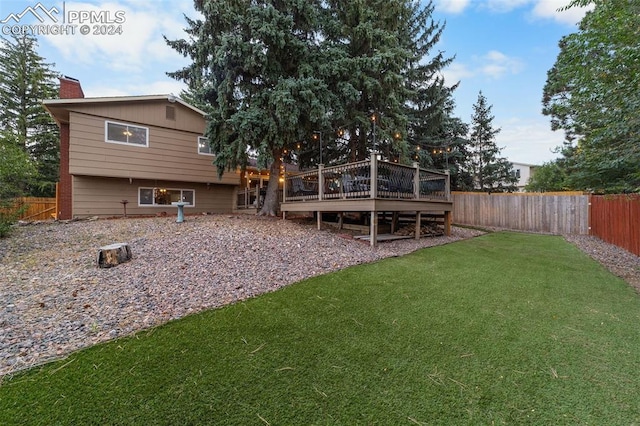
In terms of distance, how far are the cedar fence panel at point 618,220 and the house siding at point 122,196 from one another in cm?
1515

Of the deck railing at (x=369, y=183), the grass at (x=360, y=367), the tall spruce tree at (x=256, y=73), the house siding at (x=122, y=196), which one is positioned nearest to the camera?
the grass at (x=360, y=367)

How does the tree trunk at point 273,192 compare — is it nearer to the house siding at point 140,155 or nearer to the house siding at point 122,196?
the house siding at point 140,155

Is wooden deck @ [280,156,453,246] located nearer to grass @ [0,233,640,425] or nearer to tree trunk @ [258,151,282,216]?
tree trunk @ [258,151,282,216]

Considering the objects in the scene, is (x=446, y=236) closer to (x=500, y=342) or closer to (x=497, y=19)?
(x=500, y=342)

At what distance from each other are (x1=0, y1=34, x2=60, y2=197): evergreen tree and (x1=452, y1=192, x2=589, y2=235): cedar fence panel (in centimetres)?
2641

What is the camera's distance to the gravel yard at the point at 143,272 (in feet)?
9.46

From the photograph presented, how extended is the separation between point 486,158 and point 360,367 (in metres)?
22.3

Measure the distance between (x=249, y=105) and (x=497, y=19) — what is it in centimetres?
1145

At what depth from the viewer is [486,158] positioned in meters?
20.5

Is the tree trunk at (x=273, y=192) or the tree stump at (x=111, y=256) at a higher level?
the tree trunk at (x=273, y=192)

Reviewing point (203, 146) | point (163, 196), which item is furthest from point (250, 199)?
point (163, 196)

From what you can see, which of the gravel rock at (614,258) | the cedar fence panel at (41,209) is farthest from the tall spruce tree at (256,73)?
the cedar fence panel at (41,209)

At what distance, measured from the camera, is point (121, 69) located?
43.8ft

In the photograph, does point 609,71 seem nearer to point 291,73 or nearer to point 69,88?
point 291,73
